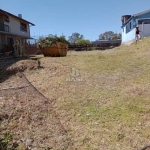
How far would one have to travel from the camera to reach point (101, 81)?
677 cm

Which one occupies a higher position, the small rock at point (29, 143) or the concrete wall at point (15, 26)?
the concrete wall at point (15, 26)

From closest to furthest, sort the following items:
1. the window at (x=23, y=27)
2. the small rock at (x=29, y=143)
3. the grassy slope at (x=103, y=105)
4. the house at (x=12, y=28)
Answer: the small rock at (x=29, y=143), the grassy slope at (x=103, y=105), the house at (x=12, y=28), the window at (x=23, y=27)

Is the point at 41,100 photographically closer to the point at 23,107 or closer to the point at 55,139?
the point at 23,107

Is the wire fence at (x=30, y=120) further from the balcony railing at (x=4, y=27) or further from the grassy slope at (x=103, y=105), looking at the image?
the balcony railing at (x=4, y=27)

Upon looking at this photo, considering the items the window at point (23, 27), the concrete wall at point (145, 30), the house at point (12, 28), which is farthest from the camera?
the window at point (23, 27)

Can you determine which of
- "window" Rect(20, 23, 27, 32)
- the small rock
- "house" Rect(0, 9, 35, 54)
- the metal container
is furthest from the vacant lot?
"window" Rect(20, 23, 27, 32)

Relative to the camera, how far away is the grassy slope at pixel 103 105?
3527 mm

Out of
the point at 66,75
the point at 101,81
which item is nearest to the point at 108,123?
the point at 101,81

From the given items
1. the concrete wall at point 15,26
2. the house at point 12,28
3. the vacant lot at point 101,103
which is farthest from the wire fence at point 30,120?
the concrete wall at point 15,26

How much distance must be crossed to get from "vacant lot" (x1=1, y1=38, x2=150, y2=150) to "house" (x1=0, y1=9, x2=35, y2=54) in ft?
48.7

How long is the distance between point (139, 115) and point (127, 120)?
340 mm

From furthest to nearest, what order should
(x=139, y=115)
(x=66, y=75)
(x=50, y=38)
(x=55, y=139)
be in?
1. (x=50, y=38)
2. (x=66, y=75)
3. (x=139, y=115)
4. (x=55, y=139)

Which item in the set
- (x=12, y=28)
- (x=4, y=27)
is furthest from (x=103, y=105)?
(x=12, y=28)

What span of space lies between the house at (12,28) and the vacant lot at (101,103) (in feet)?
48.7
